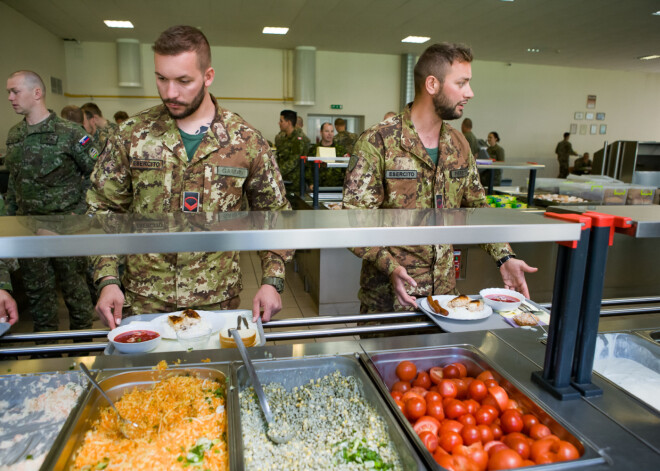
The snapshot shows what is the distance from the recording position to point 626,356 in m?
1.34

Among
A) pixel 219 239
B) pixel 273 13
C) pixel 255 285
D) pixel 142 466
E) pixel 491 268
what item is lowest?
pixel 255 285

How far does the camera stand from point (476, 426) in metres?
1.02

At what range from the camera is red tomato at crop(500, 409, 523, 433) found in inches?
39.3

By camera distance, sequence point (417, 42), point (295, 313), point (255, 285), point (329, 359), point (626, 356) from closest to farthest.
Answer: point (329, 359) < point (626, 356) < point (295, 313) < point (255, 285) < point (417, 42)

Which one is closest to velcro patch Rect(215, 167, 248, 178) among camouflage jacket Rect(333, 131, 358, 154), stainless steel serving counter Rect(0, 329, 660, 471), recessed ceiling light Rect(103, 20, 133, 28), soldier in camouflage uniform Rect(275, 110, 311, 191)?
stainless steel serving counter Rect(0, 329, 660, 471)

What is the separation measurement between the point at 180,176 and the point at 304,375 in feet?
2.95

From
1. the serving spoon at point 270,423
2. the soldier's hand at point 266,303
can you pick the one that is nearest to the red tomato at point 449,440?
the serving spoon at point 270,423

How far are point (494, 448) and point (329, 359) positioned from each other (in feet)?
1.47

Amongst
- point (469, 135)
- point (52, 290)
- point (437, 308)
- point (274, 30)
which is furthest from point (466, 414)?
point (274, 30)

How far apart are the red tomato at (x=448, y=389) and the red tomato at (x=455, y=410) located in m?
0.05

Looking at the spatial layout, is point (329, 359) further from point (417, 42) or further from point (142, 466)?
point (417, 42)

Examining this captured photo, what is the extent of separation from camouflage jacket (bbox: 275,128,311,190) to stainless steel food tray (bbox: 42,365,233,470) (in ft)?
16.9

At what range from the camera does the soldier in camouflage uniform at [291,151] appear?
6.29 m

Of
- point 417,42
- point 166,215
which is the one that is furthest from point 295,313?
point 417,42
